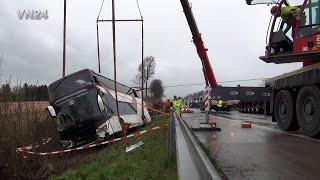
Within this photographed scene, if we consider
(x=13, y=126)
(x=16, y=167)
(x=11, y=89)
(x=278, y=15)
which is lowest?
(x=16, y=167)

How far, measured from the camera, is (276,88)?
59.3 ft

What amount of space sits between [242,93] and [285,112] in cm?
266

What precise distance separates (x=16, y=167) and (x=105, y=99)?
6.13 m

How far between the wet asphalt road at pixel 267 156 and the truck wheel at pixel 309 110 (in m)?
0.32

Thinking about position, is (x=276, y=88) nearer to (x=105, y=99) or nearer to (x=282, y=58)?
(x=282, y=58)

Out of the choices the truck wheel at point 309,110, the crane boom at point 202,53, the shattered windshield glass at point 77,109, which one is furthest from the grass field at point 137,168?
the crane boom at point 202,53

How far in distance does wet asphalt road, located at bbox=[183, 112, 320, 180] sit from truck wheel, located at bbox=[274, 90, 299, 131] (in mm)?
1216

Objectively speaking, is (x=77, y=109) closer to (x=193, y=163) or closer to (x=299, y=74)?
(x=299, y=74)

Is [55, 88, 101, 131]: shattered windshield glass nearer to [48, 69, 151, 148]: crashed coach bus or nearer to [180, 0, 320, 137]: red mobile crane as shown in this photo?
[48, 69, 151, 148]: crashed coach bus

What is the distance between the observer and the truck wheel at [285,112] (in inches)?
656

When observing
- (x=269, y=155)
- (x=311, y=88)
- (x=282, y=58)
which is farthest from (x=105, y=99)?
(x=269, y=155)

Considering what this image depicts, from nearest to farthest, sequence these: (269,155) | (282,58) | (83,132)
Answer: (269,155)
(282,58)
(83,132)

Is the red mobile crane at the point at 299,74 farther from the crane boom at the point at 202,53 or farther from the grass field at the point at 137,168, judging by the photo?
the crane boom at the point at 202,53

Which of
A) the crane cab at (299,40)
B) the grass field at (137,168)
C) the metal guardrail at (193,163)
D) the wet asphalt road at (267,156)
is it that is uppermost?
the crane cab at (299,40)
